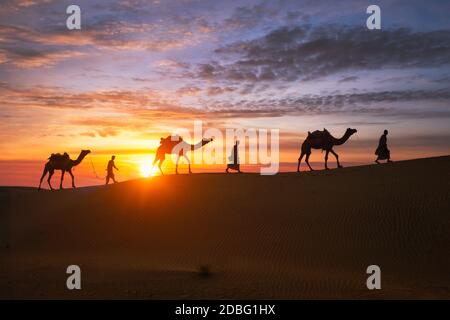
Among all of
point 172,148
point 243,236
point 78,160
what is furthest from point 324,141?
point 78,160

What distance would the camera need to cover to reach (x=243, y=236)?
15570 mm

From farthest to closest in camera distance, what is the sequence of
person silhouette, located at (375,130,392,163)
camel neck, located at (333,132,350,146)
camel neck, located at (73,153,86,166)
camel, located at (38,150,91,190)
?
camel neck, located at (73,153,86,166) < camel, located at (38,150,91,190) < camel neck, located at (333,132,350,146) < person silhouette, located at (375,130,392,163)

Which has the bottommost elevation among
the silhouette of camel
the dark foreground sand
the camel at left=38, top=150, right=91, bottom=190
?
the dark foreground sand

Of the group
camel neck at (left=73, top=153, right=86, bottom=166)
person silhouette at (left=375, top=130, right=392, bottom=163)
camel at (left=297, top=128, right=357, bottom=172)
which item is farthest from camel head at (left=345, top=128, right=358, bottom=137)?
camel neck at (left=73, top=153, right=86, bottom=166)

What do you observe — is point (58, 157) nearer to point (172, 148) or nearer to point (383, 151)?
point (172, 148)

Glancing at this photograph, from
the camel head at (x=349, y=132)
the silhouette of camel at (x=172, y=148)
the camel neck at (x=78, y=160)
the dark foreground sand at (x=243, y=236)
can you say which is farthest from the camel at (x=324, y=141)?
the camel neck at (x=78, y=160)

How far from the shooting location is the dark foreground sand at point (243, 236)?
10586mm

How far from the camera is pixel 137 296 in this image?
9531mm

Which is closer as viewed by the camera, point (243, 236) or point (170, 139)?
point (243, 236)

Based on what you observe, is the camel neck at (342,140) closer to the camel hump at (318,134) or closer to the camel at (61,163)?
the camel hump at (318,134)

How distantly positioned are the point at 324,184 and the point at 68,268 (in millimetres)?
11467

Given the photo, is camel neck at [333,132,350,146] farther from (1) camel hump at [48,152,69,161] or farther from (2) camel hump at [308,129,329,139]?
(1) camel hump at [48,152,69,161]

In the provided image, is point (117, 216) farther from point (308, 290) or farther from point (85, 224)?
point (308, 290)

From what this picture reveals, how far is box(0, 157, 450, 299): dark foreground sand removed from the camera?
417 inches
